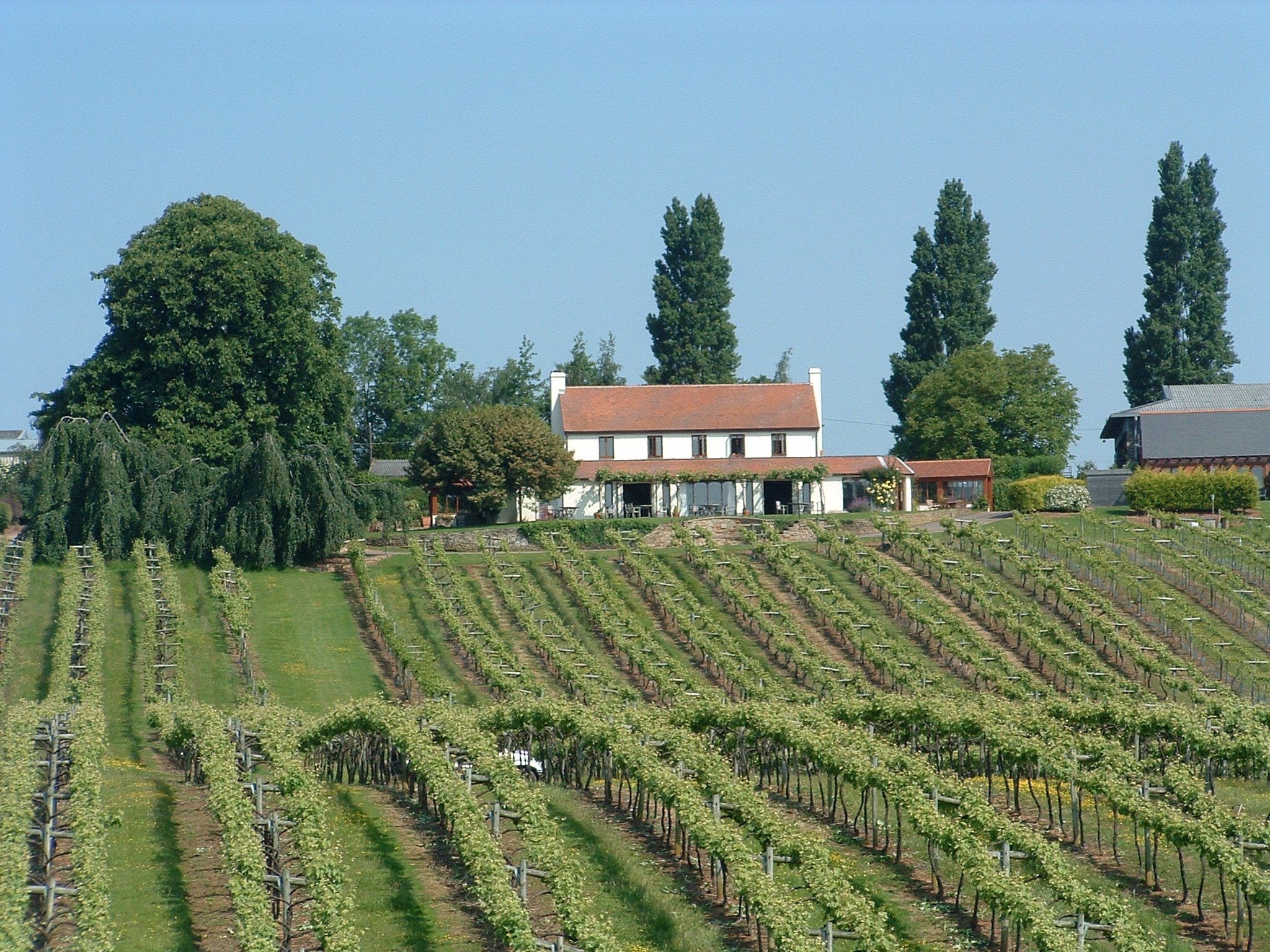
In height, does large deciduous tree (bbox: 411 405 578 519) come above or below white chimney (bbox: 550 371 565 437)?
below

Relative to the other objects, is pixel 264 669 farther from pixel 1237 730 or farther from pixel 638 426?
pixel 638 426

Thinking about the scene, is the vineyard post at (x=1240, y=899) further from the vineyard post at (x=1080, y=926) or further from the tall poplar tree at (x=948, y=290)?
the tall poplar tree at (x=948, y=290)

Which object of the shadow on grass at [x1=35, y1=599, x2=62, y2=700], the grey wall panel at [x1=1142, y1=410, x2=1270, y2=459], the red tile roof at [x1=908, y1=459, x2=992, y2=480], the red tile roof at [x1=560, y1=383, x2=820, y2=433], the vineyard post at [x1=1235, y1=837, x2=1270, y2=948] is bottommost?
the vineyard post at [x1=1235, y1=837, x2=1270, y2=948]

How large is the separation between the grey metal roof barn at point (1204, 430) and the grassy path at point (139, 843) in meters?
45.4

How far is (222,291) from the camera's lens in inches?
2103

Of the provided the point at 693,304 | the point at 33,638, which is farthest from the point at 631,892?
the point at 693,304

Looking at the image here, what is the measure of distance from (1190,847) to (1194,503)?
32.6 m

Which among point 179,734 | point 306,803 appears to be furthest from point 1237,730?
point 179,734

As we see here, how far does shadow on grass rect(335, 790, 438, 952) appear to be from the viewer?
66.0 feet

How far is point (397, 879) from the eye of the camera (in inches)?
875

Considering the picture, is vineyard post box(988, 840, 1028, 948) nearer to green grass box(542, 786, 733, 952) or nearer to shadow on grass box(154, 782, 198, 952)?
green grass box(542, 786, 733, 952)

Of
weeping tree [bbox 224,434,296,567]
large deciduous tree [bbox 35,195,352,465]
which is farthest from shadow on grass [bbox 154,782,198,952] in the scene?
large deciduous tree [bbox 35,195,352,465]

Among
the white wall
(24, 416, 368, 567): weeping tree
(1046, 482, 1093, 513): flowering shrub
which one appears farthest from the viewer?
the white wall

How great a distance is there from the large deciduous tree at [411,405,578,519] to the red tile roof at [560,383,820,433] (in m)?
7.66
